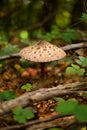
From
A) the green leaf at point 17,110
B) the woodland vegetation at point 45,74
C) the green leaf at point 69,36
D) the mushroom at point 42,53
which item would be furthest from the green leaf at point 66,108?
the green leaf at point 69,36

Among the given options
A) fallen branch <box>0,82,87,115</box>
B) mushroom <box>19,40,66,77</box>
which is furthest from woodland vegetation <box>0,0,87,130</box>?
mushroom <box>19,40,66,77</box>

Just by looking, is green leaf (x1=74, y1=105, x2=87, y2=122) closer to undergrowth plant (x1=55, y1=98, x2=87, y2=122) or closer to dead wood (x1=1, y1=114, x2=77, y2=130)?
undergrowth plant (x1=55, y1=98, x2=87, y2=122)

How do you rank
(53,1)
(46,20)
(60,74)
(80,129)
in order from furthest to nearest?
(46,20) < (53,1) < (60,74) < (80,129)

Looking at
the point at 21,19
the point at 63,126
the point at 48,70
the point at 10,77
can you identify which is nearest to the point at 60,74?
the point at 48,70

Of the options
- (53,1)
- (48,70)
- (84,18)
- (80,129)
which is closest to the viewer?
(80,129)

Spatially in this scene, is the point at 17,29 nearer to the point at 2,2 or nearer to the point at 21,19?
the point at 21,19

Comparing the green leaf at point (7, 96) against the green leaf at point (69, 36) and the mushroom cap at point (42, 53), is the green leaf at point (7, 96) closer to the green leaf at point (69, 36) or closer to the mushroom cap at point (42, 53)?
the mushroom cap at point (42, 53)
